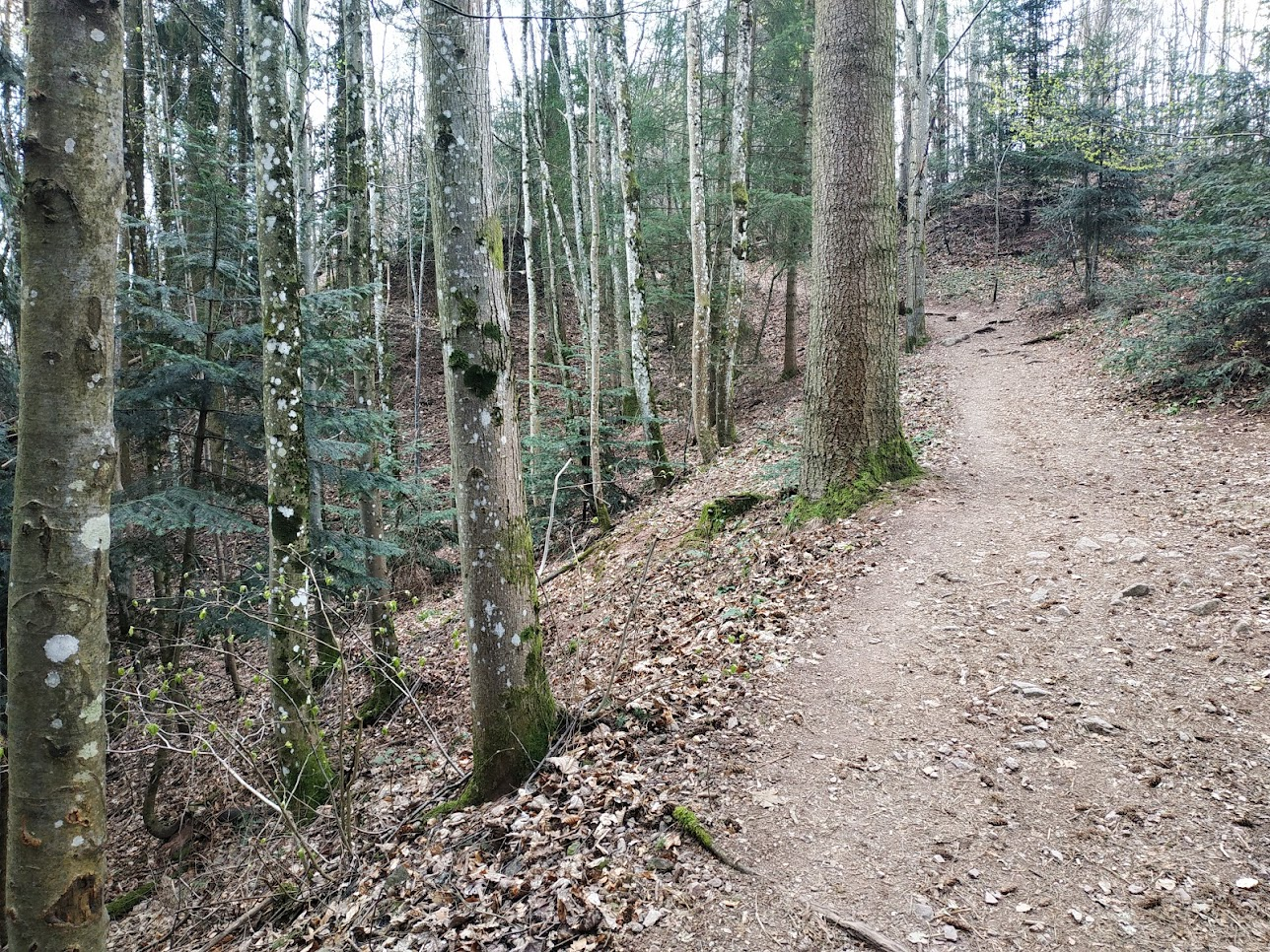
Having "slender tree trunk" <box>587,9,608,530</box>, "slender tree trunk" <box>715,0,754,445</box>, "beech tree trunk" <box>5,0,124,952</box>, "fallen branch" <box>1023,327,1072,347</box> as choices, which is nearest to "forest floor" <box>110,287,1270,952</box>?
"beech tree trunk" <box>5,0,124,952</box>

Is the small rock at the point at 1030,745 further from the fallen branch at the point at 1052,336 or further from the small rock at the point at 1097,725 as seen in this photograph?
the fallen branch at the point at 1052,336

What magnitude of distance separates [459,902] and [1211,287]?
12.3 metres

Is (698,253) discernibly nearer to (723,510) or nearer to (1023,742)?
(723,510)

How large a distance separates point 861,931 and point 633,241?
11272mm

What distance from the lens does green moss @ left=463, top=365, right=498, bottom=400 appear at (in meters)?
4.11

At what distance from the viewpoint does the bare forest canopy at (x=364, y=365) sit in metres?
2.22

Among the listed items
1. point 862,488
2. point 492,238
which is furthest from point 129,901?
point 862,488

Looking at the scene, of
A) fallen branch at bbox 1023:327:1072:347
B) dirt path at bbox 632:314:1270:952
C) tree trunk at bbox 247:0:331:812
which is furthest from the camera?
fallen branch at bbox 1023:327:1072:347

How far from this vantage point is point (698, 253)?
12086mm

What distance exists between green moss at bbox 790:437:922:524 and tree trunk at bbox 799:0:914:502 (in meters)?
0.04

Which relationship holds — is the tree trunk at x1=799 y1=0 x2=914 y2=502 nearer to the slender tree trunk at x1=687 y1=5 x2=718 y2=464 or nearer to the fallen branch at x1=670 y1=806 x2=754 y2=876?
the fallen branch at x1=670 y1=806 x2=754 y2=876

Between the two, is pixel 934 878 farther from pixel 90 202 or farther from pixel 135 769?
pixel 135 769

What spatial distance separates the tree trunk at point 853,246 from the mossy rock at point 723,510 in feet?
4.26

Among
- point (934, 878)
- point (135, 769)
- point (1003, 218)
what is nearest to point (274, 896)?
point (934, 878)
